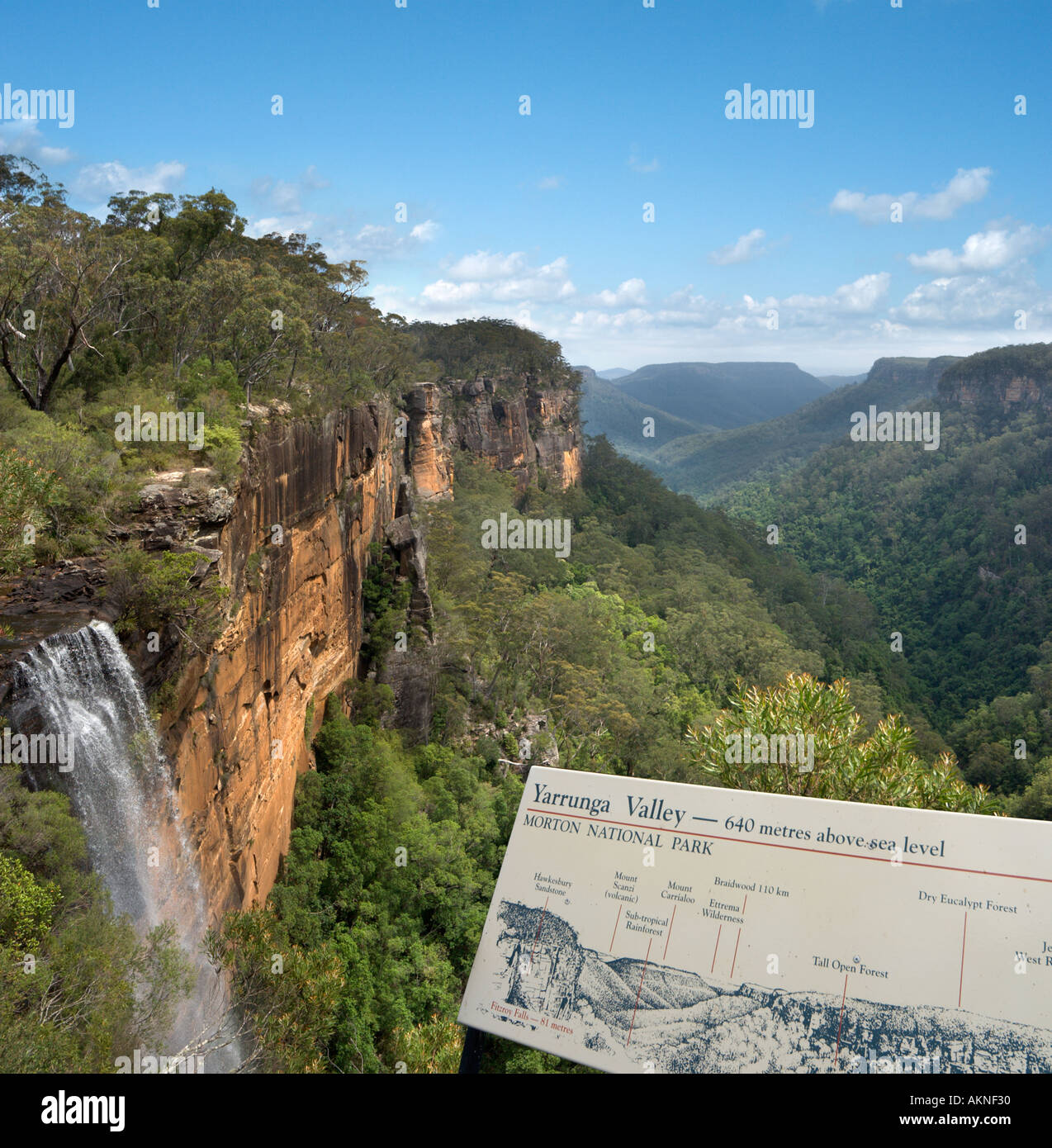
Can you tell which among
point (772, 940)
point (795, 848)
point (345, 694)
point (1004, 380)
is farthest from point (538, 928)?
point (1004, 380)

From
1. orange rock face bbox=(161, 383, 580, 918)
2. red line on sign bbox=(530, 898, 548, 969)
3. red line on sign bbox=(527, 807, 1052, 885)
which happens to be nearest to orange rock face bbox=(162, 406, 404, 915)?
orange rock face bbox=(161, 383, 580, 918)

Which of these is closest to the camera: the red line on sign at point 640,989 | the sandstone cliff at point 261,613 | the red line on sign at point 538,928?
the red line on sign at point 640,989

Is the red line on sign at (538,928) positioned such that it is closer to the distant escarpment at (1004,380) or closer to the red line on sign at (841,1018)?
the red line on sign at (841,1018)

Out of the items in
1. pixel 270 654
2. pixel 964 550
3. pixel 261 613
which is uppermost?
pixel 261 613

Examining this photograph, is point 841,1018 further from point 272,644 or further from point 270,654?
point 272,644

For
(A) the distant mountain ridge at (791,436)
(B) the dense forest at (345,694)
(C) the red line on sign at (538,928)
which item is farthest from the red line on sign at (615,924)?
(A) the distant mountain ridge at (791,436)
